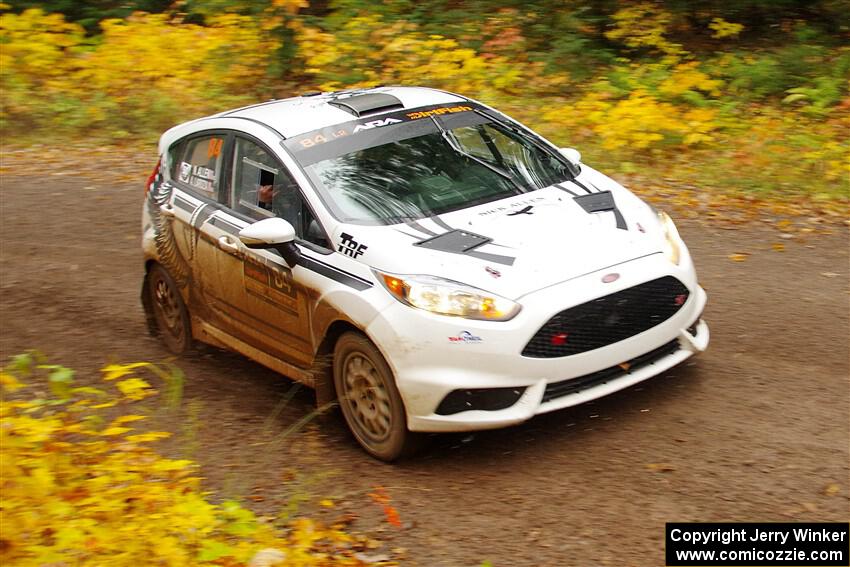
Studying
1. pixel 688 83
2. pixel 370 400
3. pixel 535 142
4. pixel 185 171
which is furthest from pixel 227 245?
pixel 688 83

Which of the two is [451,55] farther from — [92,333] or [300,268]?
[300,268]

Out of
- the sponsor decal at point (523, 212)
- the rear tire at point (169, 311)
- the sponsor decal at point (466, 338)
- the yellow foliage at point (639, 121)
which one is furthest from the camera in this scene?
the yellow foliage at point (639, 121)

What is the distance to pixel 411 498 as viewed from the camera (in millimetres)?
5363

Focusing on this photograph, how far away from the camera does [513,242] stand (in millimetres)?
5656


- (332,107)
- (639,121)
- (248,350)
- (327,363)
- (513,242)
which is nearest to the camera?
(513,242)

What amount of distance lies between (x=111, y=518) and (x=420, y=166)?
9.80ft

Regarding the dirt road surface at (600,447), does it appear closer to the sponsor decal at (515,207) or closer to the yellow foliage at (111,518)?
the yellow foliage at (111,518)

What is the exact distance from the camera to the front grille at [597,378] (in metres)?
5.41

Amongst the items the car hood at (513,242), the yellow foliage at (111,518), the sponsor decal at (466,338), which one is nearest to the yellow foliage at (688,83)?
the car hood at (513,242)

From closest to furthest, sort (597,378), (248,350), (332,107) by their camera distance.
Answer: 1. (597,378)
2. (248,350)
3. (332,107)

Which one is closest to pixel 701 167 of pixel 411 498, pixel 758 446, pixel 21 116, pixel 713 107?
pixel 713 107

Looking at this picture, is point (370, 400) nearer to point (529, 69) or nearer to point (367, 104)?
point (367, 104)

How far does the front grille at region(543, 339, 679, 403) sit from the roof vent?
237 cm

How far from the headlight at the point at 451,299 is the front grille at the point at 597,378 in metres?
0.48
